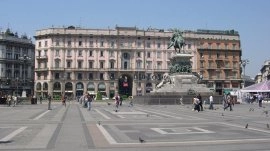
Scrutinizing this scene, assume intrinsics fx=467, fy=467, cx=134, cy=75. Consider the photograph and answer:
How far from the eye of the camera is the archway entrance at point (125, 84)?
5709 inches

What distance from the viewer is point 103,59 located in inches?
5669

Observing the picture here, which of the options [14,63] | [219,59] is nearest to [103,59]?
[14,63]

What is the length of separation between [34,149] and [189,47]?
445 feet

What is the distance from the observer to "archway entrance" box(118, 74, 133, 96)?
476ft

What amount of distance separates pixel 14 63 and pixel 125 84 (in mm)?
40461

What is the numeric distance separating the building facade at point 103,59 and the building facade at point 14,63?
1180cm

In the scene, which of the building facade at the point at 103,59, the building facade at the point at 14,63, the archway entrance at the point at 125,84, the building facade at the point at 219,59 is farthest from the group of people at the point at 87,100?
the building facade at the point at 219,59

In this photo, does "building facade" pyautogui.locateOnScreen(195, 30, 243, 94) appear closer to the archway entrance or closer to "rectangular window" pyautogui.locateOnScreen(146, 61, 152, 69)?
"rectangular window" pyautogui.locateOnScreen(146, 61, 152, 69)

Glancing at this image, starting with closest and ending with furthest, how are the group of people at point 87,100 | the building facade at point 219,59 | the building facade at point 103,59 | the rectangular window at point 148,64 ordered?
1. the group of people at point 87,100
2. the building facade at point 103,59
3. the rectangular window at point 148,64
4. the building facade at point 219,59

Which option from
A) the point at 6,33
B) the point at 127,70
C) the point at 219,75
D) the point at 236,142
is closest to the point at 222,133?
the point at 236,142

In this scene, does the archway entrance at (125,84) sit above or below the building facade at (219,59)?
below

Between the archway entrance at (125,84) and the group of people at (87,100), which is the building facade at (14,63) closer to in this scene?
the archway entrance at (125,84)

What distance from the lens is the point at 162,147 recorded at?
15328mm

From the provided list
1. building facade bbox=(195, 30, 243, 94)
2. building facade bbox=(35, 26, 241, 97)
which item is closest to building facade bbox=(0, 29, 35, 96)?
building facade bbox=(35, 26, 241, 97)
